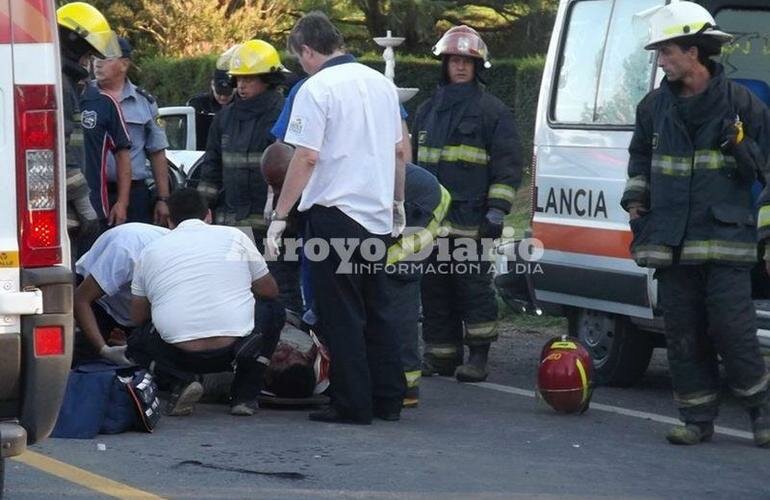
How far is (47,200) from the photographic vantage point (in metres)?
4.57

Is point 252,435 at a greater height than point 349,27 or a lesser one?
lesser

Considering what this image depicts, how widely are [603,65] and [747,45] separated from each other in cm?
87

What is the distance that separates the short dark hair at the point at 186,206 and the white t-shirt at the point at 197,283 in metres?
0.09

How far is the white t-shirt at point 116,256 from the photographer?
7230 mm

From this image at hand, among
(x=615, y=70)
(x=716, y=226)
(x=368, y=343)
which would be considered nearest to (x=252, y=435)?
(x=368, y=343)

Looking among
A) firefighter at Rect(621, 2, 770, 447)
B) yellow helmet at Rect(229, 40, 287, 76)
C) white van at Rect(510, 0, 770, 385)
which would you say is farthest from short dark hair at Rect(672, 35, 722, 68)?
yellow helmet at Rect(229, 40, 287, 76)

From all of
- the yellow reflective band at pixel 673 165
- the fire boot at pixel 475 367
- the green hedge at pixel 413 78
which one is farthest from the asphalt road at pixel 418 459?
the green hedge at pixel 413 78

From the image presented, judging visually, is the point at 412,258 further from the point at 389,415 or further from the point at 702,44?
the point at 702,44

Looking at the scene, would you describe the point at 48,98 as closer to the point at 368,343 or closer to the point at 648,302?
the point at 368,343

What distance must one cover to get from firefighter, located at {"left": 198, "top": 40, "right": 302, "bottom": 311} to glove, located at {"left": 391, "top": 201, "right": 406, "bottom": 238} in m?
1.42

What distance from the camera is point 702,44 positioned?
6695 mm

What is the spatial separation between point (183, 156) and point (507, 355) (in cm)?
532

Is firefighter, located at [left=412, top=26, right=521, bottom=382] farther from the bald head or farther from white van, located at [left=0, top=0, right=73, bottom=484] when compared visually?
white van, located at [left=0, top=0, right=73, bottom=484]

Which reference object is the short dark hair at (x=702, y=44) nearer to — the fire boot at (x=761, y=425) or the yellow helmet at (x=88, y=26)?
the fire boot at (x=761, y=425)
